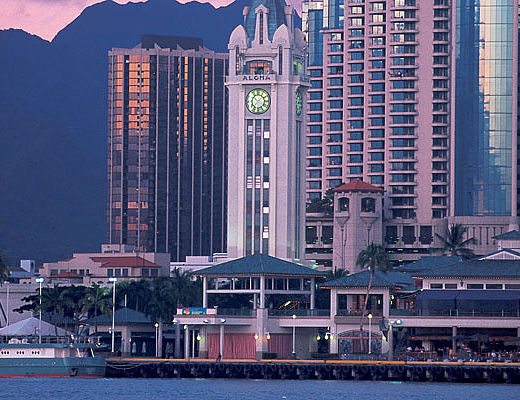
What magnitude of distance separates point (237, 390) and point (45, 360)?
2504 centimetres

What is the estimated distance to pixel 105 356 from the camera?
176 meters

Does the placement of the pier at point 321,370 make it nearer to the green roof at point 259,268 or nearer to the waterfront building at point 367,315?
the waterfront building at point 367,315

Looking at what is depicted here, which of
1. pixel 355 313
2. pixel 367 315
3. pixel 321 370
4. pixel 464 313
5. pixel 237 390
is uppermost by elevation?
pixel 464 313

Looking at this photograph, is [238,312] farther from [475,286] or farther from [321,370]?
[475,286]

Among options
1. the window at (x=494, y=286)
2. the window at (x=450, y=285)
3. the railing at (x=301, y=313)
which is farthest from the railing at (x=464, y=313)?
the railing at (x=301, y=313)

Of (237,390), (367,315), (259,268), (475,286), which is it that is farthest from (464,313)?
(237,390)

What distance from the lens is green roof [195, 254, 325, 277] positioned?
180 meters

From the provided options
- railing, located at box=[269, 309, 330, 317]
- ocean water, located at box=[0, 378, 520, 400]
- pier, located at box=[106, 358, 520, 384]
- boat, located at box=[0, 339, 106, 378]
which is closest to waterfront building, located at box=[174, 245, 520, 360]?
railing, located at box=[269, 309, 330, 317]

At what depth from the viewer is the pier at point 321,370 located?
150000 mm

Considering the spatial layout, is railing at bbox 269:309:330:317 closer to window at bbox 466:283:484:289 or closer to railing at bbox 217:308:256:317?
railing at bbox 217:308:256:317

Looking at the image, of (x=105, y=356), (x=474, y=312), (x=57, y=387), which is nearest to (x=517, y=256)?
(x=474, y=312)

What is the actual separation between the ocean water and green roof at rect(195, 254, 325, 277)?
2401cm

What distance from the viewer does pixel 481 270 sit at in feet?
573

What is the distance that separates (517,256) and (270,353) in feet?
122
